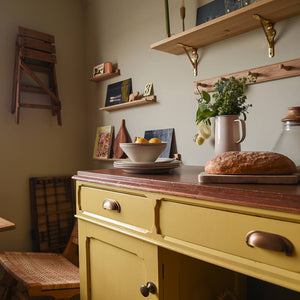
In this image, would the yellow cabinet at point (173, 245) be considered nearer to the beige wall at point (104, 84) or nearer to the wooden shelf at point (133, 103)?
the beige wall at point (104, 84)

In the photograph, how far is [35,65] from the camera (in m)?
2.67

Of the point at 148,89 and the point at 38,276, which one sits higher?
the point at 148,89

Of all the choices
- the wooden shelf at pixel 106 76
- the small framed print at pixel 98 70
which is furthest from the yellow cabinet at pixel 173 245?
the small framed print at pixel 98 70

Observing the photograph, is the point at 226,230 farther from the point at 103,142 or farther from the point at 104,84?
the point at 104,84

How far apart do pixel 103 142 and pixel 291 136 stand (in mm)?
1661

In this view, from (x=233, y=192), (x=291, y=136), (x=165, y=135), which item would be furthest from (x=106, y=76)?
(x=233, y=192)

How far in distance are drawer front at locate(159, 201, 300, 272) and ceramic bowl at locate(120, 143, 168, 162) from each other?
0.35 m

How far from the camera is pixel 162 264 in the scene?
1.16m

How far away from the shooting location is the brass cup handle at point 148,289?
3.83 ft

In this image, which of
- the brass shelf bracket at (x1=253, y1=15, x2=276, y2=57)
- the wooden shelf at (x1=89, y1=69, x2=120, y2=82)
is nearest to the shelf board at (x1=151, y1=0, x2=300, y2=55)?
the brass shelf bracket at (x1=253, y1=15, x2=276, y2=57)

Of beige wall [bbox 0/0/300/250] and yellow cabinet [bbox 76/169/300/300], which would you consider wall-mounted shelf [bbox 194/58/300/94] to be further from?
yellow cabinet [bbox 76/169/300/300]

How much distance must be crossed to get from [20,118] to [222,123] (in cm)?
191

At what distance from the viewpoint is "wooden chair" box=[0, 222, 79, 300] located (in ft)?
5.52

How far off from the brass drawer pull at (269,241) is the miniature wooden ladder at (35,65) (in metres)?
2.22
